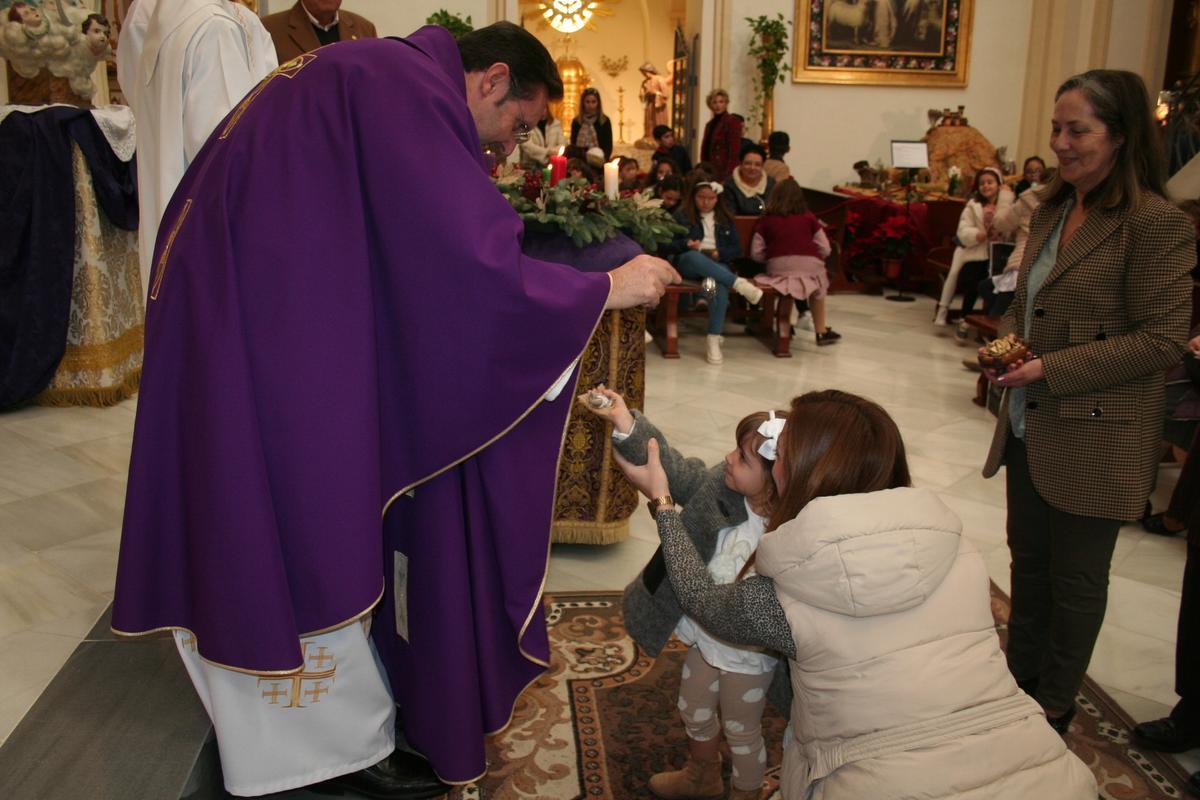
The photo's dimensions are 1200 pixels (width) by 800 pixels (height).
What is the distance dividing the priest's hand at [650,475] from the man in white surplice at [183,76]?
173 cm

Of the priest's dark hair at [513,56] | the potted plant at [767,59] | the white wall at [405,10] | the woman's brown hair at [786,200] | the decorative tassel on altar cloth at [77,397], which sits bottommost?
the decorative tassel on altar cloth at [77,397]

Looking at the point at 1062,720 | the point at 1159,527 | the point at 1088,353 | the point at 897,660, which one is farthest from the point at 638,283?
the point at 1159,527

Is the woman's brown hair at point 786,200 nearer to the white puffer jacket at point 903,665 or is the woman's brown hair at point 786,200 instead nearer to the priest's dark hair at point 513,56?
the priest's dark hair at point 513,56

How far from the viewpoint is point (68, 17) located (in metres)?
4.86

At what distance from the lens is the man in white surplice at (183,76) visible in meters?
2.91

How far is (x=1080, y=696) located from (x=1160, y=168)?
4.94 feet

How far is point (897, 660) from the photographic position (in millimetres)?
1557

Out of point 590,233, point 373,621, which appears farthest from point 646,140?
point 373,621

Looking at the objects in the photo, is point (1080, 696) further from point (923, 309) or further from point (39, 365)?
point (923, 309)

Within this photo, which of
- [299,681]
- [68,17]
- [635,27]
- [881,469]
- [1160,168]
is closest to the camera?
[881,469]

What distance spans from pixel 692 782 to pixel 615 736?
0.33 meters

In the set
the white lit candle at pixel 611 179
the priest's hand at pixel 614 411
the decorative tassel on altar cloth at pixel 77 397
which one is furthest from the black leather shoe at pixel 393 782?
the decorative tassel on altar cloth at pixel 77 397

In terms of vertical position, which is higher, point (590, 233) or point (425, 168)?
point (425, 168)

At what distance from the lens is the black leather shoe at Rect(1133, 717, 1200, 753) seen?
2506mm
